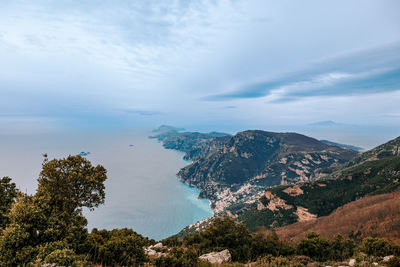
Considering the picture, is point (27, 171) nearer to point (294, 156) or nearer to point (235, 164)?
point (235, 164)

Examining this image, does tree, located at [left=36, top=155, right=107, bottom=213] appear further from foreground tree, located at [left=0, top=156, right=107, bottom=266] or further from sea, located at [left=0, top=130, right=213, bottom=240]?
sea, located at [left=0, top=130, right=213, bottom=240]

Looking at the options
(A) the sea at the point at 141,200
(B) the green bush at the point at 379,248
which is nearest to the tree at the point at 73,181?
(B) the green bush at the point at 379,248

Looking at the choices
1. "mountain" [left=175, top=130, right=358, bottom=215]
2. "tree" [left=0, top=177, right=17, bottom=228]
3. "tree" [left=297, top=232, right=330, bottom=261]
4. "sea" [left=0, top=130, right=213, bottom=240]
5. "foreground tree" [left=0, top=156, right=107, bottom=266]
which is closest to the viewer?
"foreground tree" [left=0, top=156, right=107, bottom=266]

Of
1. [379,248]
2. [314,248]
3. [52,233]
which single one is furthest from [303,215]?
[52,233]

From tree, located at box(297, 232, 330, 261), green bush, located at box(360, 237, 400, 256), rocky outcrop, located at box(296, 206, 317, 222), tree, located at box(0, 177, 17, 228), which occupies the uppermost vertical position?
tree, located at box(0, 177, 17, 228)

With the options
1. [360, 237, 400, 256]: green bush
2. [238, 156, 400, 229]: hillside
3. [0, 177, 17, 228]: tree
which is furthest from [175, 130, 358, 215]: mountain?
[0, 177, 17, 228]: tree

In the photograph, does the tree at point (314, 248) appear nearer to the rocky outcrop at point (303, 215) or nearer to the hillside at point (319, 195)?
the hillside at point (319, 195)

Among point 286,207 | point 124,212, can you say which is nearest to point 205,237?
point 286,207
